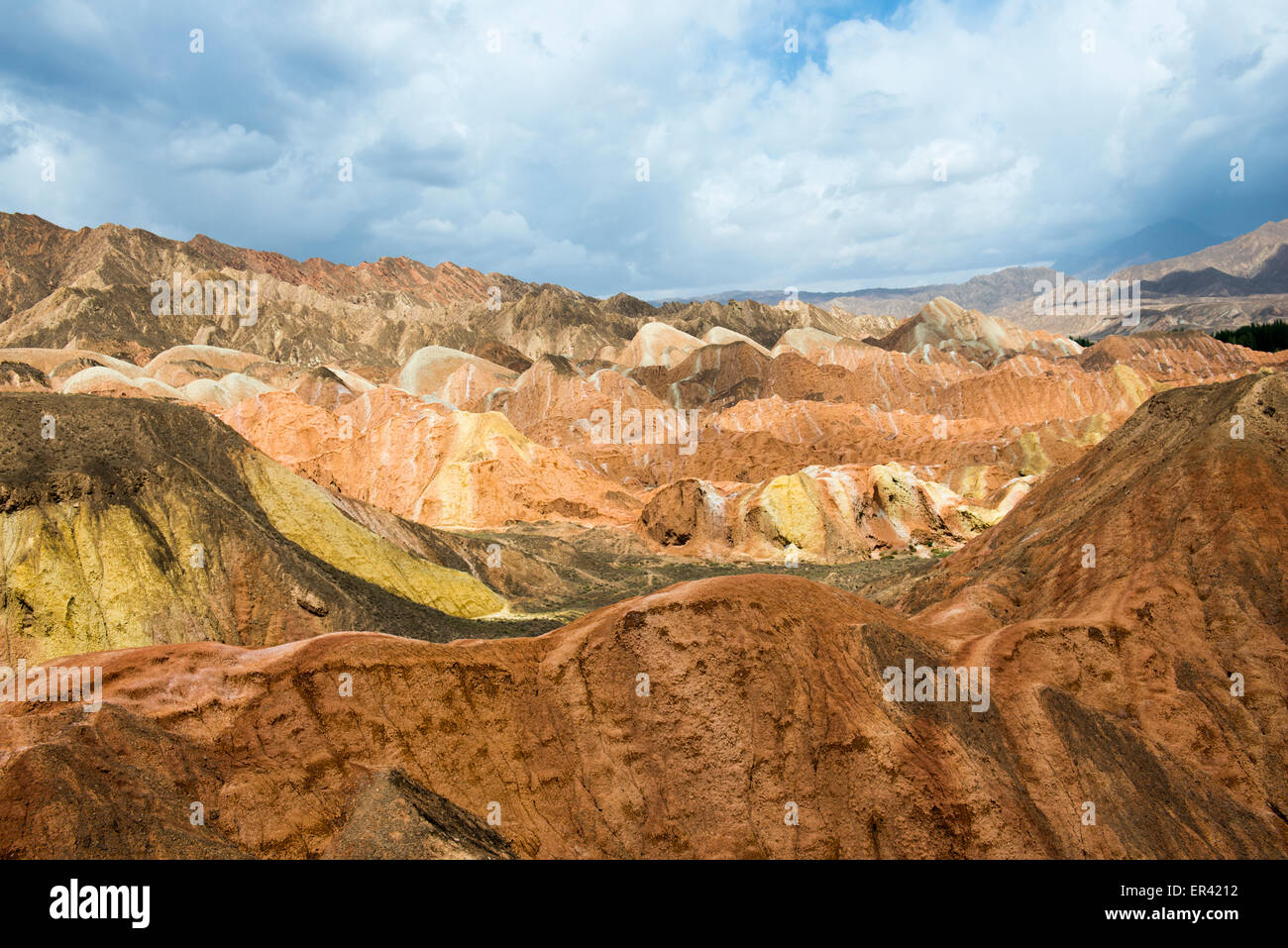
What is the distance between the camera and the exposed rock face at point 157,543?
22.8m

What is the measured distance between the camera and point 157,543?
25.2 metres

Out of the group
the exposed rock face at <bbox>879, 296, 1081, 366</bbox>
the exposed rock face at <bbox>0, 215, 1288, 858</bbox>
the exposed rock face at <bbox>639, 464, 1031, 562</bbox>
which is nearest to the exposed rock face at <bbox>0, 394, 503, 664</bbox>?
the exposed rock face at <bbox>0, 215, 1288, 858</bbox>

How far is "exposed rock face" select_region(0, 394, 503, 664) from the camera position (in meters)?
22.8

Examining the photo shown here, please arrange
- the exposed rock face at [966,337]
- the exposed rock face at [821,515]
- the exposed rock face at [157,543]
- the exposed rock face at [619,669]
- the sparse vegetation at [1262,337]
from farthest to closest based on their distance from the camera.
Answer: the exposed rock face at [966,337]
the sparse vegetation at [1262,337]
the exposed rock face at [821,515]
the exposed rock face at [157,543]
the exposed rock face at [619,669]

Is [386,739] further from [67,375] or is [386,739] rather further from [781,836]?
[67,375]

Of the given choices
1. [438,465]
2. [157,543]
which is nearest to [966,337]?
[438,465]

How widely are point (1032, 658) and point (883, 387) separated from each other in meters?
90.4

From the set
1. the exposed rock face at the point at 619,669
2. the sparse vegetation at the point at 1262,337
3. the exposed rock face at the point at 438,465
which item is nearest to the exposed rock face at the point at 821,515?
the exposed rock face at the point at 619,669

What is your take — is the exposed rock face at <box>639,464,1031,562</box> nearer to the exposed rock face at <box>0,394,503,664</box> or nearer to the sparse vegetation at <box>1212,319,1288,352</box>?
the exposed rock face at <box>0,394,503,664</box>

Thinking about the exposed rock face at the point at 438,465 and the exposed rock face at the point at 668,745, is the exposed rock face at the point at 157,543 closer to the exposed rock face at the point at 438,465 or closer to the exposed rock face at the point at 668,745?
the exposed rock face at the point at 668,745

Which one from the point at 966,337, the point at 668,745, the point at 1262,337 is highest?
the point at 966,337

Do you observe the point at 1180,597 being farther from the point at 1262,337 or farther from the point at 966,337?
the point at 966,337

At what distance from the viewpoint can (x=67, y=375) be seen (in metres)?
92.7
